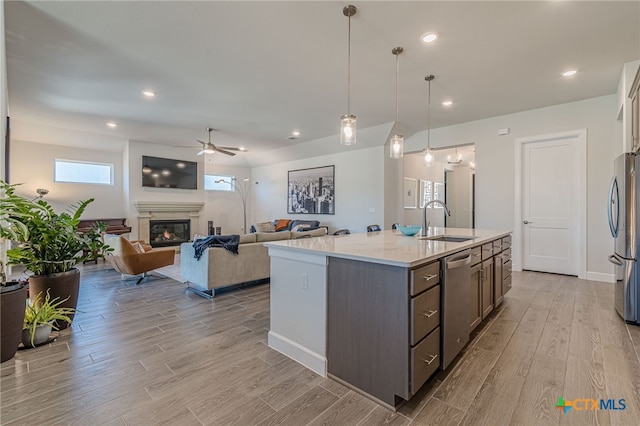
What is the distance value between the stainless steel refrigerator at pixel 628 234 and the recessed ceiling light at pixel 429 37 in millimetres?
2310

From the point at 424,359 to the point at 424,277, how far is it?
503 mm

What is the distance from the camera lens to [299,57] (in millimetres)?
3252

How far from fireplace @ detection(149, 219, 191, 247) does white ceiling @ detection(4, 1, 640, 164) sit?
3066 millimetres

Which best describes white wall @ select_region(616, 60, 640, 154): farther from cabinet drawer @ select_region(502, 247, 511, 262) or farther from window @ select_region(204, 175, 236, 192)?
window @ select_region(204, 175, 236, 192)

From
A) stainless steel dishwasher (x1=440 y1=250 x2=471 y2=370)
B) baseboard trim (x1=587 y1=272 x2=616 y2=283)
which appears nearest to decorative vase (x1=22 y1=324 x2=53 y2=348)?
stainless steel dishwasher (x1=440 y1=250 x2=471 y2=370)

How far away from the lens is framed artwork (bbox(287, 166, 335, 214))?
774cm

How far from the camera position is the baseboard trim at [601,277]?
4.34 metres

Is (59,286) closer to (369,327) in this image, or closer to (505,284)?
(369,327)

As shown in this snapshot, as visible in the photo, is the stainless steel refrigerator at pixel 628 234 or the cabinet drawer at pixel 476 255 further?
the stainless steel refrigerator at pixel 628 234

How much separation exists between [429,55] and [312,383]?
11.3 feet

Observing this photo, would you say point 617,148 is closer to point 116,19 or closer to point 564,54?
point 564,54

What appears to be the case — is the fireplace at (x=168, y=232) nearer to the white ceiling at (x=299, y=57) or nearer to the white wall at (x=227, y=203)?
the white wall at (x=227, y=203)

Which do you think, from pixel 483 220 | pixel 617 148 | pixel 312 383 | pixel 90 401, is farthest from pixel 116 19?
pixel 617 148

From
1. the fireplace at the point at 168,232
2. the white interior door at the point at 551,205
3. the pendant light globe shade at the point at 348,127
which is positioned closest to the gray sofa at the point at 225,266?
the pendant light globe shade at the point at 348,127
